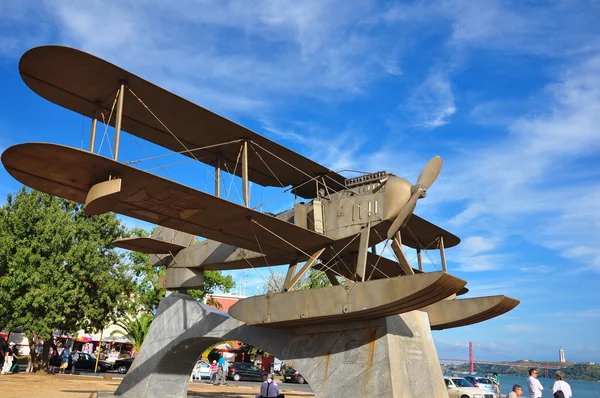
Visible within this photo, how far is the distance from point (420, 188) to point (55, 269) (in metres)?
22.2

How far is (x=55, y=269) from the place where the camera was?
27203 mm

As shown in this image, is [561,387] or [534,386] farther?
[561,387]

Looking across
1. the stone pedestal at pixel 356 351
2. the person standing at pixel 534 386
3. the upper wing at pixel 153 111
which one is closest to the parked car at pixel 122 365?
the stone pedestal at pixel 356 351

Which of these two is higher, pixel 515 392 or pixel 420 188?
pixel 420 188

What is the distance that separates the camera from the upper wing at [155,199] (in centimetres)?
930

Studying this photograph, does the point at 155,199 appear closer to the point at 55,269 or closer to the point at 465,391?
the point at 465,391

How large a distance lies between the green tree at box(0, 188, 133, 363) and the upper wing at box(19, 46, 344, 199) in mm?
17219

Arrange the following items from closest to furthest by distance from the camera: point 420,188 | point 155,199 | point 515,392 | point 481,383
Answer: point 515,392
point 155,199
point 420,188
point 481,383

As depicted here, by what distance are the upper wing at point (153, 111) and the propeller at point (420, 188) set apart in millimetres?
3127

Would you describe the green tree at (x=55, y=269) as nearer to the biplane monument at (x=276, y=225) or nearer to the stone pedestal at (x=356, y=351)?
the biplane monument at (x=276, y=225)

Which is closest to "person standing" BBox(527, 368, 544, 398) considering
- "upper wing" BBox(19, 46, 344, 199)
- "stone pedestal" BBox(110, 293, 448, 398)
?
"stone pedestal" BBox(110, 293, 448, 398)

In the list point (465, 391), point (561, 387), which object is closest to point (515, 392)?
point (561, 387)

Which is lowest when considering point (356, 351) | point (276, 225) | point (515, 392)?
point (515, 392)

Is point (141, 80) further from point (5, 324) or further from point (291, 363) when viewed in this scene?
point (5, 324)
